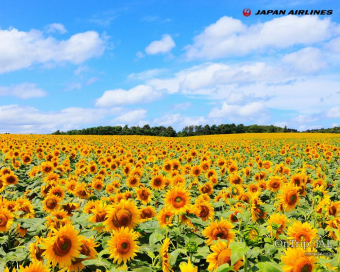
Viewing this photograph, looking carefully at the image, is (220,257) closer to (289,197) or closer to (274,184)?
(289,197)

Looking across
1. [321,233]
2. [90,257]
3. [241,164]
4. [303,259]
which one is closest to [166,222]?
[90,257]

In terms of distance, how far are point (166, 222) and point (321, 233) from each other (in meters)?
2.00

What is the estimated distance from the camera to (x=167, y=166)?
8.08 meters

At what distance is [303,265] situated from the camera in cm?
209

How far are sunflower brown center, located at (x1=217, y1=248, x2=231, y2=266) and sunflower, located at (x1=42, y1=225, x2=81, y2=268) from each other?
1.22 m

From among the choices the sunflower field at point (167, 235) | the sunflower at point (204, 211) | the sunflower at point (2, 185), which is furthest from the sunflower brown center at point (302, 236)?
the sunflower at point (2, 185)

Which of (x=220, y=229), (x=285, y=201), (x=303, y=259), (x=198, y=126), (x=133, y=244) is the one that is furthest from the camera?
(x=198, y=126)

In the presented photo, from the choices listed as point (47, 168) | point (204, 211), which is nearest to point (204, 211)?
point (204, 211)

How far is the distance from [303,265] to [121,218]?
1.64 m

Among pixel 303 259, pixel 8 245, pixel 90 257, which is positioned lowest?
pixel 8 245

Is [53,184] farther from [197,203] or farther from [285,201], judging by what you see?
[285,201]

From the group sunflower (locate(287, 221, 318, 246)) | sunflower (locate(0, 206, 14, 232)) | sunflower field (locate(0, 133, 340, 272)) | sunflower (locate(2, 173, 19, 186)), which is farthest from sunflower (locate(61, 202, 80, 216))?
sunflower (locate(287, 221, 318, 246))

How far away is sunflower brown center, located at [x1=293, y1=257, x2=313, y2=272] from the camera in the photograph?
2086mm

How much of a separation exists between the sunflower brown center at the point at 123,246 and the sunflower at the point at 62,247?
1.16ft
